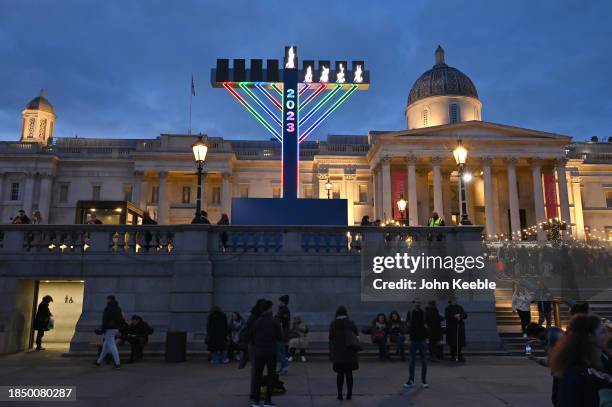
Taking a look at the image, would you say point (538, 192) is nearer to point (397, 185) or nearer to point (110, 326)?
point (397, 185)

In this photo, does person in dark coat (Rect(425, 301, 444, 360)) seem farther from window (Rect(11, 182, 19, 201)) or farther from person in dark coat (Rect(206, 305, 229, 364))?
window (Rect(11, 182, 19, 201))

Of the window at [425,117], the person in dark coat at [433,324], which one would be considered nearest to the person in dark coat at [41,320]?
the person in dark coat at [433,324]

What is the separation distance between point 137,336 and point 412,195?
40.0 metres

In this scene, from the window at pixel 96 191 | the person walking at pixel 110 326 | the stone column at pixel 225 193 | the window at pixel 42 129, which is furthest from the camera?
the window at pixel 42 129

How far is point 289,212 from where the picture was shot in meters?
19.8

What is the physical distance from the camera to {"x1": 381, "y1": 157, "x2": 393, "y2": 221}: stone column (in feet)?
167

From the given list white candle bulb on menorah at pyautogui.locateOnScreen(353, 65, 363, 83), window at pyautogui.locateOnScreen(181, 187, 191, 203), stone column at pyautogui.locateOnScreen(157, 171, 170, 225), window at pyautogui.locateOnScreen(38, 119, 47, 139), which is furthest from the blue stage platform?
window at pyautogui.locateOnScreen(38, 119, 47, 139)

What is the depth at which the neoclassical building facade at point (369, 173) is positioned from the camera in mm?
52844

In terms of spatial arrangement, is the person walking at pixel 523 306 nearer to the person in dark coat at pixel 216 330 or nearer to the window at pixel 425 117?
the person in dark coat at pixel 216 330

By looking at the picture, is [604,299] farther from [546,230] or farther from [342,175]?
[342,175]

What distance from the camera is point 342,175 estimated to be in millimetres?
58125

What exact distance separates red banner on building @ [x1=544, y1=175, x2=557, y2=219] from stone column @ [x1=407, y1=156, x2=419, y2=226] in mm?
13504

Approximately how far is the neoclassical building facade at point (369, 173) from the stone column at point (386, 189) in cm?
14

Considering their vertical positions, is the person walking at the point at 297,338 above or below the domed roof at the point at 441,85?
below
